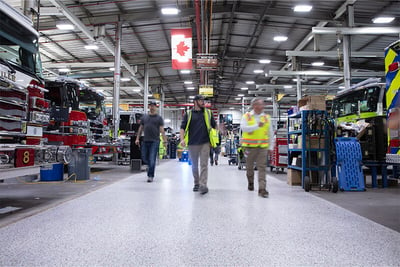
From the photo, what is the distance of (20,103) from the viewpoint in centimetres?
334

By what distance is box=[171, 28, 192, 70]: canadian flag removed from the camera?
11341mm

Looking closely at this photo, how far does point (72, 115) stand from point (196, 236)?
5.65 metres

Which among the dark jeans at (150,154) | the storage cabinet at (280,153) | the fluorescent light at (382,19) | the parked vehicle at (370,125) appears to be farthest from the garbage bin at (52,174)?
the fluorescent light at (382,19)

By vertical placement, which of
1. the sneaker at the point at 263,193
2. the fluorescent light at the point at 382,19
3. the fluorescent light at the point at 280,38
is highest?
the fluorescent light at the point at 280,38

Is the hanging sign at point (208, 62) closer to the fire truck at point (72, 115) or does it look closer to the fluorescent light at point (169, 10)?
the fluorescent light at point (169, 10)

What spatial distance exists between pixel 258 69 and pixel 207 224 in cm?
2168

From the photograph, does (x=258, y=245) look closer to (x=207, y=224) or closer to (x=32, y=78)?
(x=207, y=224)

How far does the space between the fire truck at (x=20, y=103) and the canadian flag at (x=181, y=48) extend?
7674 millimetres

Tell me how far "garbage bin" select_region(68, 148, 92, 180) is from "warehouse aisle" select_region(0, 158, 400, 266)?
101 inches

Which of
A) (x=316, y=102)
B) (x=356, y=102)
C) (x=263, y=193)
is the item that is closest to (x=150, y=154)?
(x=263, y=193)

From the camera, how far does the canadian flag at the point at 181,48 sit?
1134 centimetres

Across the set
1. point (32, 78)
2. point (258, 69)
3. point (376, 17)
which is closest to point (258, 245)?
point (32, 78)

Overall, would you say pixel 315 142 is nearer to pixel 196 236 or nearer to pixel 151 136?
pixel 151 136

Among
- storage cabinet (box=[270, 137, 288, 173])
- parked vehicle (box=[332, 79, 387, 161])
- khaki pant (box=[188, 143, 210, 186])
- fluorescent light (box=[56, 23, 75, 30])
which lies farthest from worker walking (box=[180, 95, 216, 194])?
fluorescent light (box=[56, 23, 75, 30])
